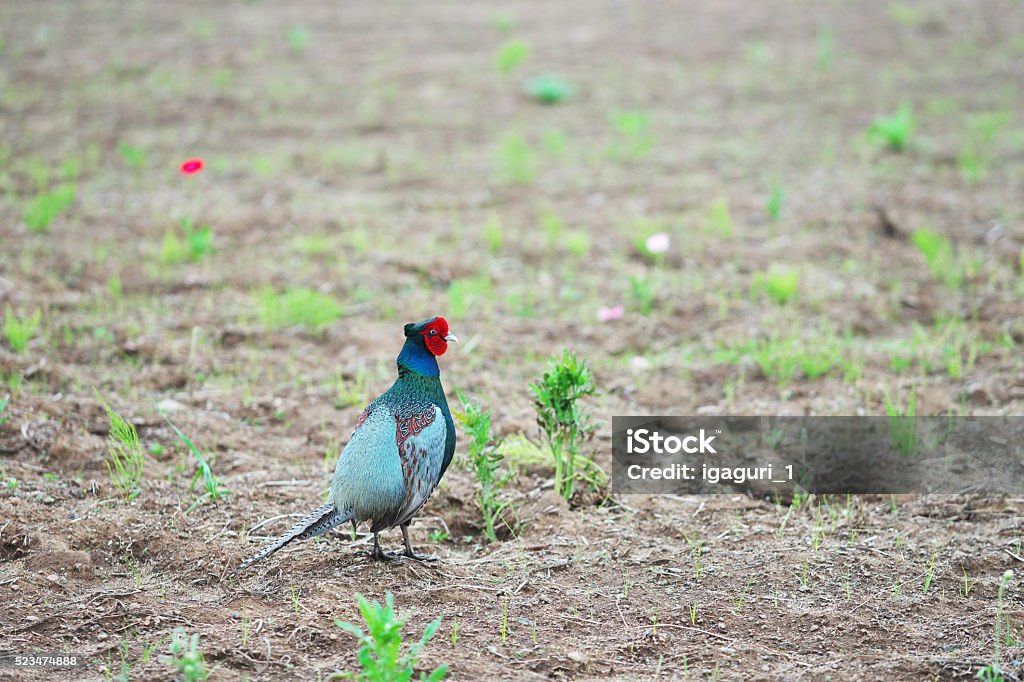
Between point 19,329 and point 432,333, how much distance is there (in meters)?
2.58

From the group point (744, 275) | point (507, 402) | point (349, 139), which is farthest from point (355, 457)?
point (349, 139)

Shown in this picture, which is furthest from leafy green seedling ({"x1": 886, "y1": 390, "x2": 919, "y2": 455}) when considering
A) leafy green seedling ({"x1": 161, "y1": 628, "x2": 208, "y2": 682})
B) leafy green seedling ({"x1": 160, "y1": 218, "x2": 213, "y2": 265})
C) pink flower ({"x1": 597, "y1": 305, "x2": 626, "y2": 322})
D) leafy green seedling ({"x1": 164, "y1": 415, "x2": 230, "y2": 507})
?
leafy green seedling ({"x1": 160, "y1": 218, "x2": 213, "y2": 265})

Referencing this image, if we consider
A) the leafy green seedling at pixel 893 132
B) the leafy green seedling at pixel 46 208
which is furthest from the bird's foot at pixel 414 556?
the leafy green seedling at pixel 893 132

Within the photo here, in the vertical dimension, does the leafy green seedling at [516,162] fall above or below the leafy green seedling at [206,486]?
above

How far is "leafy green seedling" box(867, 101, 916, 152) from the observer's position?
7848 mm

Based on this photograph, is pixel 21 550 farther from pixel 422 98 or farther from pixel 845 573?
pixel 422 98

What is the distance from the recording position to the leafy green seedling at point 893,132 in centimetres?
785

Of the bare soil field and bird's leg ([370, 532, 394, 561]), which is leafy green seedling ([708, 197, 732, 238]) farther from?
bird's leg ([370, 532, 394, 561])
